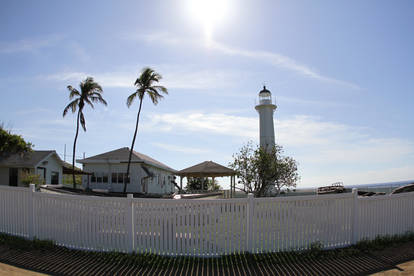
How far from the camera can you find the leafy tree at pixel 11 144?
20484mm

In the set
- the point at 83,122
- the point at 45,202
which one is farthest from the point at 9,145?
the point at 45,202

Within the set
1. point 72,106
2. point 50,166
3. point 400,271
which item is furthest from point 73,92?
point 400,271

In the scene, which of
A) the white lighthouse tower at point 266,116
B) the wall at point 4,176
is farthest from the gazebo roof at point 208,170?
the wall at point 4,176

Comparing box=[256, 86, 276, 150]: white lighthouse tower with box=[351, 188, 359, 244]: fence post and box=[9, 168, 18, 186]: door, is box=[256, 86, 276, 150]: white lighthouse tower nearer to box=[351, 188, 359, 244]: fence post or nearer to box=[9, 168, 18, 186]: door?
box=[351, 188, 359, 244]: fence post

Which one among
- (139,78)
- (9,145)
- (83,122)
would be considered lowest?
(9,145)

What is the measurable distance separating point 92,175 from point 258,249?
22528mm

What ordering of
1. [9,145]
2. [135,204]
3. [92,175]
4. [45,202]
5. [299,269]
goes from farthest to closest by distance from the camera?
[92,175] → [9,145] → [45,202] → [135,204] → [299,269]

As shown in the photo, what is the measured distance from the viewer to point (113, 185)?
25.2 meters

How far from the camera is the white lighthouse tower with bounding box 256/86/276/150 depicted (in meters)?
24.7

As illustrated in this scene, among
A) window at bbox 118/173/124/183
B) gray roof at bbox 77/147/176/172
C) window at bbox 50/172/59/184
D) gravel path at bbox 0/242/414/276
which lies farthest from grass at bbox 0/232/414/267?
window at bbox 118/173/124/183

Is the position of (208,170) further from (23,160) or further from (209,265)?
(209,265)

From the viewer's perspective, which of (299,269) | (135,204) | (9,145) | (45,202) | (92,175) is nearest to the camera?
(299,269)

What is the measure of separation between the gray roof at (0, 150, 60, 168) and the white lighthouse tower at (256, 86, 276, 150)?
17115mm

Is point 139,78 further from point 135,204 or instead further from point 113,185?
point 135,204
